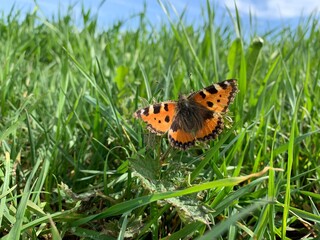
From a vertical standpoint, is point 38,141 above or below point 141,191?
above

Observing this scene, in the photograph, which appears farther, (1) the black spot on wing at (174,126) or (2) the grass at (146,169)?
(1) the black spot on wing at (174,126)

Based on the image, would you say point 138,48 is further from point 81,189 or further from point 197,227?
point 197,227

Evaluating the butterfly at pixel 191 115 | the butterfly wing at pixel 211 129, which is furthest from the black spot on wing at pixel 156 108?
the butterfly wing at pixel 211 129

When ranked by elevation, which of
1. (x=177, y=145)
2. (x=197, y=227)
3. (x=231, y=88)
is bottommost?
(x=197, y=227)

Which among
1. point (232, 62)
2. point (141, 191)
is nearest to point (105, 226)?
point (141, 191)

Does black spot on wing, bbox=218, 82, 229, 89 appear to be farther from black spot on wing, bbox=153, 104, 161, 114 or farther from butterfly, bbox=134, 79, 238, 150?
black spot on wing, bbox=153, 104, 161, 114

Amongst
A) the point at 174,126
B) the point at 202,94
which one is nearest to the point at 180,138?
the point at 174,126

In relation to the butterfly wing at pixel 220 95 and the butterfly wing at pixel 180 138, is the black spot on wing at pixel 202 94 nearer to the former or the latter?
the butterfly wing at pixel 220 95

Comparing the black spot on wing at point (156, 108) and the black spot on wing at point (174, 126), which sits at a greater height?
the black spot on wing at point (156, 108)

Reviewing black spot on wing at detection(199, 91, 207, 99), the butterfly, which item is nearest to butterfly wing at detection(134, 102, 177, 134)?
the butterfly
